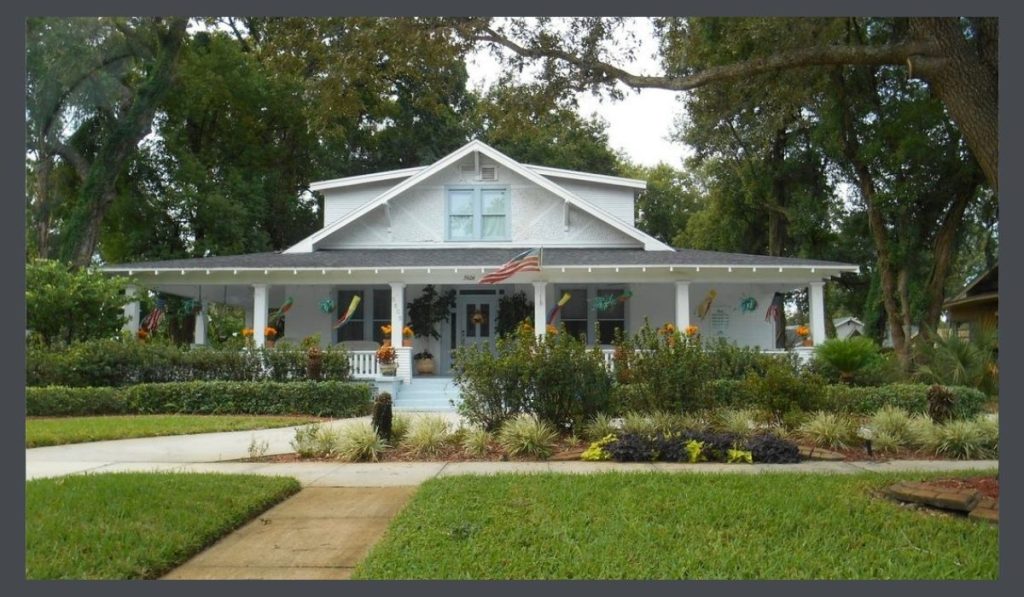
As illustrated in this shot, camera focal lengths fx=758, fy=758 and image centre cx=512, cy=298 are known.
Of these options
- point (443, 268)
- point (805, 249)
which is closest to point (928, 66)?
point (443, 268)

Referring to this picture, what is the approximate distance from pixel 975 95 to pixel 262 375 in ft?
45.9

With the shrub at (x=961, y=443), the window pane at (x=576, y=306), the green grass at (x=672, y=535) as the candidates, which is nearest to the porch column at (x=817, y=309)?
the window pane at (x=576, y=306)

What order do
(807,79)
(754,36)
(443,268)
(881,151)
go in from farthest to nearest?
(881,151)
(443,268)
(807,79)
(754,36)

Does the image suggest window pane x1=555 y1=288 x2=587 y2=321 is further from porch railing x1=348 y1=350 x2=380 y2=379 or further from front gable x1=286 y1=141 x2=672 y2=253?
porch railing x1=348 y1=350 x2=380 y2=379

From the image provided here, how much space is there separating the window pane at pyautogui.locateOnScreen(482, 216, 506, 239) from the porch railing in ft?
15.8

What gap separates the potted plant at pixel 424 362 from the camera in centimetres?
2005

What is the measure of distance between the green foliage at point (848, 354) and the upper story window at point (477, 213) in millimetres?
8781

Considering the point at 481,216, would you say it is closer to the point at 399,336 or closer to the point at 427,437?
the point at 399,336

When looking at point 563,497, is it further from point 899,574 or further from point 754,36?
point 754,36

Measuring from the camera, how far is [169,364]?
16.2 metres

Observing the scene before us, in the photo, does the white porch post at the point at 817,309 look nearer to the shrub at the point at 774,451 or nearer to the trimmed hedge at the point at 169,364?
the shrub at the point at 774,451

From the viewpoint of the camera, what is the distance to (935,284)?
75.7ft

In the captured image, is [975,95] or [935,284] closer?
[975,95]

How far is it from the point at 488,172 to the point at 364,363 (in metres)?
6.40
